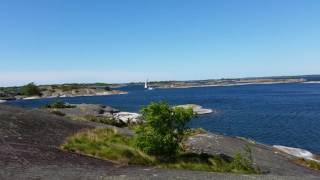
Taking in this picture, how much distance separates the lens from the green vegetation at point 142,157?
88.3 feet

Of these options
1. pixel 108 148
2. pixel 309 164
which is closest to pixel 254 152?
pixel 309 164

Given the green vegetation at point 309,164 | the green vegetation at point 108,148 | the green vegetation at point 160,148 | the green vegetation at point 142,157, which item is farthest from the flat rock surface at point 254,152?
the green vegetation at point 108,148

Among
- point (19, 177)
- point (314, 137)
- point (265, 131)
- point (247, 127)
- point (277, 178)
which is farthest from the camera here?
point (247, 127)

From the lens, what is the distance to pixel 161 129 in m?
28.9

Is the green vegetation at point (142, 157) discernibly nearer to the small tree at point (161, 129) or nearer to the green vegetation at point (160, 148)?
the green vegetation at point (160, 148)

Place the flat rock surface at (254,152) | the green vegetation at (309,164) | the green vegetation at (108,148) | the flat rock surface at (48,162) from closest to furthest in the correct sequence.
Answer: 1. the flat rock surface at (48,162)
2. the green vegetation at (108,148)
3. the flat rock surface at (254,152)
4. the green vegetation at (309,164)

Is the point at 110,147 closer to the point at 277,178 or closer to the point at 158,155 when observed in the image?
the point at 158,155

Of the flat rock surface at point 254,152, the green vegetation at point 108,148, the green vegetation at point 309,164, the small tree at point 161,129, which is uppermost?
the small tree at point 161,129

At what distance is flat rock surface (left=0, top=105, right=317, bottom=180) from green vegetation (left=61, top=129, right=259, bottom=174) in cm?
120

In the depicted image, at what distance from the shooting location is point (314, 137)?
5988 centimetres

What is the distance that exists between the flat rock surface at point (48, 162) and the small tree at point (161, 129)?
135 inches

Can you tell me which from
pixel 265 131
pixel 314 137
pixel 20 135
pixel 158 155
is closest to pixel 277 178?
pixel 158 155

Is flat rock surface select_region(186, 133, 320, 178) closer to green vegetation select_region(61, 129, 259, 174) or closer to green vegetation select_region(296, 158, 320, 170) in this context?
green vegetation select_region(296, 158, 320, 170)

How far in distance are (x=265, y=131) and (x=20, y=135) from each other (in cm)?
4580
